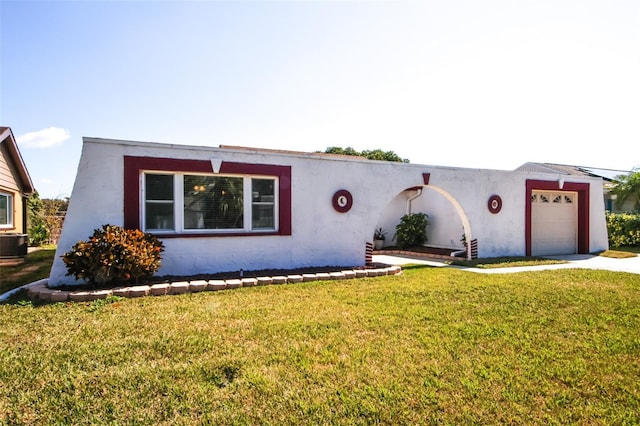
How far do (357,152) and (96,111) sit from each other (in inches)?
1270

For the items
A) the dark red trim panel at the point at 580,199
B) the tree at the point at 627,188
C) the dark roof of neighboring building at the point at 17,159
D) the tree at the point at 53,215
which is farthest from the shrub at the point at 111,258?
the tree at the point at 627,188

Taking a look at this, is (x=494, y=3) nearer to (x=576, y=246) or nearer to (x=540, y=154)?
(x=576, y=246)

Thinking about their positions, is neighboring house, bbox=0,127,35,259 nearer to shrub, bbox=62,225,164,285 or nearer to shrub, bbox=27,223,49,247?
shrub, bbox=27,223,49,247

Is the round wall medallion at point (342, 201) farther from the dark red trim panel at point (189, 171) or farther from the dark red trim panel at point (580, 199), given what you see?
the dark red trim panel at point (580, 199)

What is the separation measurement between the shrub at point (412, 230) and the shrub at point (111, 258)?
11.2m

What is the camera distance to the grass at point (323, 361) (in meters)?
2.99

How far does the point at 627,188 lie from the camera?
2053 centimetres

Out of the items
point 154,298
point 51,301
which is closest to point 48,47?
point 51,301

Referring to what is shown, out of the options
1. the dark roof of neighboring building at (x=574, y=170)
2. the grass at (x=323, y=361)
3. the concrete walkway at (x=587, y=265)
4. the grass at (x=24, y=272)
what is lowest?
the grass at (x=323, y=361)

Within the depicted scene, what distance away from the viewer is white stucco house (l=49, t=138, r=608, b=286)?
8.16 metres

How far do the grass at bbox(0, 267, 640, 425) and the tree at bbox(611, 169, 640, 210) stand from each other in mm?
18557

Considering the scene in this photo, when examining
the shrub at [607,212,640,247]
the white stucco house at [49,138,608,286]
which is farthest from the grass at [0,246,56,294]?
the shrub at [607,212,640,247]

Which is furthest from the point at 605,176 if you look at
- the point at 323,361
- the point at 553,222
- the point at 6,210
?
the point at 6,210

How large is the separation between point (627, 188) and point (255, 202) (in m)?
22.3
